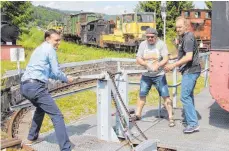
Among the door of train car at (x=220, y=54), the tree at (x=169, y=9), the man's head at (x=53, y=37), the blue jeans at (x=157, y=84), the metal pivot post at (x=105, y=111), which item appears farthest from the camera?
the tree at (x=169, y=9)

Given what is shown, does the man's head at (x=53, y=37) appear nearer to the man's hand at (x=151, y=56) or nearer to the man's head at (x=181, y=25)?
the man's hand at (x=151, y=56)

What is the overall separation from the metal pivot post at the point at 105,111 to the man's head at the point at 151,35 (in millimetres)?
1109

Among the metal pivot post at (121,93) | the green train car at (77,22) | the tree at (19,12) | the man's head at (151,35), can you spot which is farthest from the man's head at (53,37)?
the green train car at (77,22)

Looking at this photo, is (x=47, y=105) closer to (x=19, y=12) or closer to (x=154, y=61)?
(x=154, y=61)

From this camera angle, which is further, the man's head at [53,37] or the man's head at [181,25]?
the man's head at [181,25]

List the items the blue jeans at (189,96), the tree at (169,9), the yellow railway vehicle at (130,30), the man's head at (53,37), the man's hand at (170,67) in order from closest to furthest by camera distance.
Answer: the man's head at (53,37) → the man's hand at (170,67) → the blue jeans at (189,96) → the yellow railway vehicle at (130,30) → the tree at (169,9)

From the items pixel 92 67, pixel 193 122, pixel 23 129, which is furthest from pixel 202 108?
pixel 92 67

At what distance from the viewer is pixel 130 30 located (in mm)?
24750

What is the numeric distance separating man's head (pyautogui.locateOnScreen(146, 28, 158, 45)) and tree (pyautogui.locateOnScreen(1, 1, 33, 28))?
19.3 m

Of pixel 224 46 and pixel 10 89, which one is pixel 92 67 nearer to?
pixel 10 89

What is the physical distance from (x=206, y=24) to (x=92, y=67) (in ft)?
52.4

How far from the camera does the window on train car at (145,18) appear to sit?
25.4 m

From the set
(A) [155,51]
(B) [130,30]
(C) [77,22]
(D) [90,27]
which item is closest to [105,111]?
(A) [155,51]

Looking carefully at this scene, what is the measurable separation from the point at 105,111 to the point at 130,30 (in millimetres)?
19889
